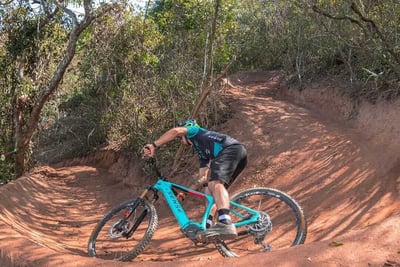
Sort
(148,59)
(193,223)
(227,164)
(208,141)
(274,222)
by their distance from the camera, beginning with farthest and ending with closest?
1. (148,59)
2. (274,222)
3. (208,141)
4. (193,223)
5. (227,164)

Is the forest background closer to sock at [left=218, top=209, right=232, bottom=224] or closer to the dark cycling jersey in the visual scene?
the dark cycling jersey

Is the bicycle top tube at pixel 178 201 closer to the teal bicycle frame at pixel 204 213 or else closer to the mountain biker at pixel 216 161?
the teal bicycle frame at pixel 204 213

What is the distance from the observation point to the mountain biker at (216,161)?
4309 mm

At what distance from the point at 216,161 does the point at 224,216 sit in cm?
61

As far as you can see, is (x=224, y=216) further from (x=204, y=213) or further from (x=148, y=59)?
(x=148, y=59)

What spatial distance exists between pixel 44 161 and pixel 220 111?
383 inches

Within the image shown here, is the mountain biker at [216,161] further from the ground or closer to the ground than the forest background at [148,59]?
closer to the ground

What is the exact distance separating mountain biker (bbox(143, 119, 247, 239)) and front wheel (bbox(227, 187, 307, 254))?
374 mm

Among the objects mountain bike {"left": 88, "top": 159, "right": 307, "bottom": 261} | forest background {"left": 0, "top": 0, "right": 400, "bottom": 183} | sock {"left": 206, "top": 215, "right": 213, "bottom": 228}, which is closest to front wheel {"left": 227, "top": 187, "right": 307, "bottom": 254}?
mountain bike {"left": 88, "top": 159, "right": 307, "bottom": 261}

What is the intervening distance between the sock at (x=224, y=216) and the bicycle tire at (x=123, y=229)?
0.88 m

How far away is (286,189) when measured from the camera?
24.0 feet

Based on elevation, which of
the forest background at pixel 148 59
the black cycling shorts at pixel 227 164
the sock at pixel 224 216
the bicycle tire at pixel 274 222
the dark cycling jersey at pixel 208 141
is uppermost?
the forest background at pixel 148 59

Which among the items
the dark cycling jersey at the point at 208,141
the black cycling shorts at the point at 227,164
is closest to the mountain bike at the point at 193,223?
the black cycling shorts at the point at 227,164

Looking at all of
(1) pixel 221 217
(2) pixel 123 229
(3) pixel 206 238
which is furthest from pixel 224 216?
(2) pixel 123 229
